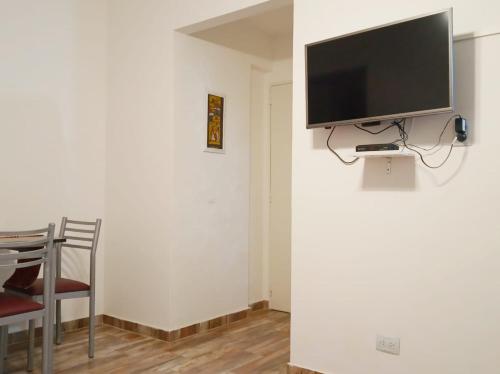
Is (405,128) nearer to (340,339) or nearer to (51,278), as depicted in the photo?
(340,339)

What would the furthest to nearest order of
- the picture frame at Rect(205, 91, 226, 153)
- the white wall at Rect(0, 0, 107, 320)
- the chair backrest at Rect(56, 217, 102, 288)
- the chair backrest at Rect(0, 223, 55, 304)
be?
the picture frame at Rect(205, 91, 226, 153)
the white wall at Rect(0, 0, 107, 320)
the chair backrest at Rect(56, 217, 102, 288)
the chair backrest at Rect(0, 223, 55, 304)

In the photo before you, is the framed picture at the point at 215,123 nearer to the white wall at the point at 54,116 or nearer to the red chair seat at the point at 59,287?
the white wall at the point at 54,116

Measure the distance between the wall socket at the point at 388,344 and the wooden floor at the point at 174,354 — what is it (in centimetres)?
75

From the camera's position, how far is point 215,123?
3.90 metres

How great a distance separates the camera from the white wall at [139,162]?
11.7 feet

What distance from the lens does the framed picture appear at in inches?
151

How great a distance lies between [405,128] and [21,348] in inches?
117

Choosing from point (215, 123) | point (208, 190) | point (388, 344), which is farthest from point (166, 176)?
point (388, 344)

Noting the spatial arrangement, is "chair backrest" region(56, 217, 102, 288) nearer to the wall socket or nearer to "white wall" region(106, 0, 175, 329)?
"white wall" region(106, 0, 175, 329)

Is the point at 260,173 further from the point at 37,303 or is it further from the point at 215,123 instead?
the point at 37,303

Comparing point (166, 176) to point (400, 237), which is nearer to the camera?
point (400, 237)

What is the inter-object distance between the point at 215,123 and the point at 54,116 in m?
1.27

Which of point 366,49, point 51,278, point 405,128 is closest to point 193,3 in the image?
point 366,49

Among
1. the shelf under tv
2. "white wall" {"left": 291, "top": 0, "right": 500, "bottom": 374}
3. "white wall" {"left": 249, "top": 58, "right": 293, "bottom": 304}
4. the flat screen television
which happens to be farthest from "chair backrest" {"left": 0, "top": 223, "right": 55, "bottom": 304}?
"white wall" {"left": 249, "top": 58, "right": 293, "bottom": 304}
